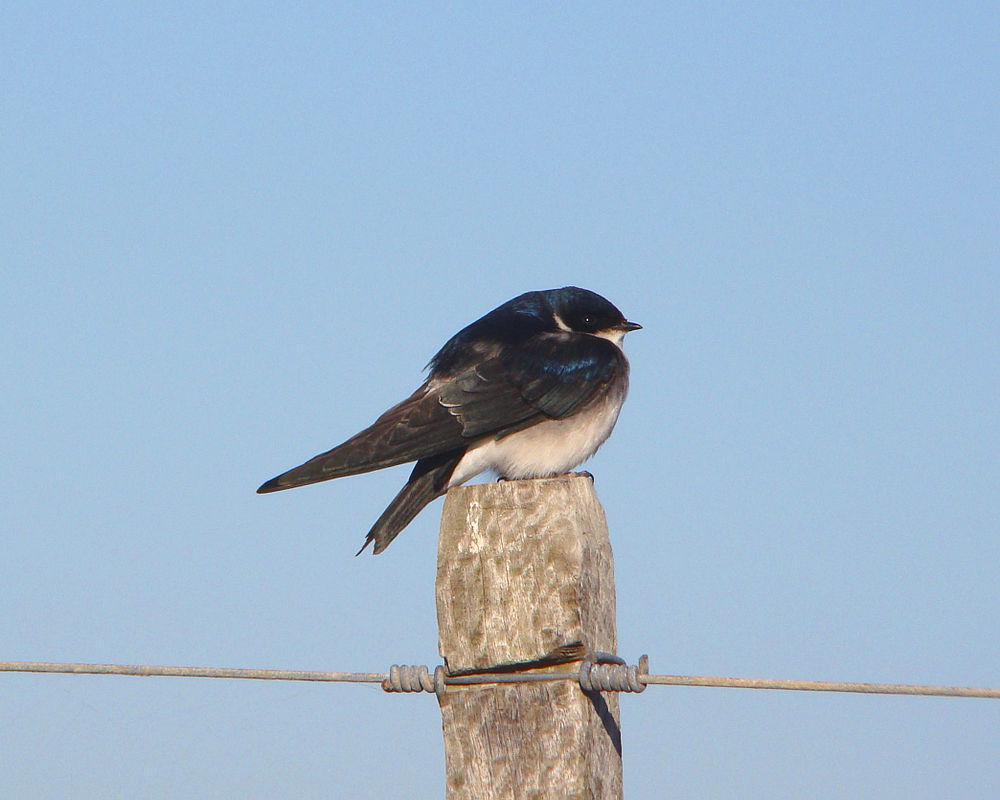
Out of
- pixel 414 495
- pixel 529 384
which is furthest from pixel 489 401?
pixel 414 495

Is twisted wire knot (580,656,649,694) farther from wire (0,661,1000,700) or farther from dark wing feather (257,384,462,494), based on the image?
dark wing feather (257,384,462,494)

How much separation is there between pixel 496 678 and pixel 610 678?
0.34 meters

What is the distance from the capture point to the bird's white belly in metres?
7.57

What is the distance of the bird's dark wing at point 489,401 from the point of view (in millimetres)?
6973

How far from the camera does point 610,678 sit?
4211 millimetres

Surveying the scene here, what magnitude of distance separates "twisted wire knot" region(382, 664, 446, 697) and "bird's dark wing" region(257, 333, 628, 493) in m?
2.17

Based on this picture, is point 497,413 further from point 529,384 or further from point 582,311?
point 582,311

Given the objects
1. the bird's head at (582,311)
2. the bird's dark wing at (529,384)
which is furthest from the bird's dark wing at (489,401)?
the bird's head at (582,311)

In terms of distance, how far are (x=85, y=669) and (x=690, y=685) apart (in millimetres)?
1956

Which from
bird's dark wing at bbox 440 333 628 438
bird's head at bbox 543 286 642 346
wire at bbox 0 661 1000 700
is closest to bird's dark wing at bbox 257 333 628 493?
bird's dark wing at bbox 440 333 628 438

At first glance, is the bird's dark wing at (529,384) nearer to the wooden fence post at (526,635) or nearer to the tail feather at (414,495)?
the tail feather at (414,495)

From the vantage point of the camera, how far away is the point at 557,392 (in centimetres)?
775

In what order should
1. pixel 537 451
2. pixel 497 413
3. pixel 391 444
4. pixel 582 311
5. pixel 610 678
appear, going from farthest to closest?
1. pixel 582 311
2. pixel 537 451
3. pixel 497 413
4. pixel 391 444
5. pixel 610 678

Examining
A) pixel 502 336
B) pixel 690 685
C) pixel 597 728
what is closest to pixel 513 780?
pixel 597 728
